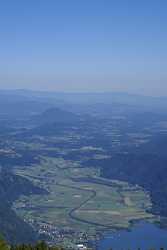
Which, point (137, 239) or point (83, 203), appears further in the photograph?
point (83, 203)

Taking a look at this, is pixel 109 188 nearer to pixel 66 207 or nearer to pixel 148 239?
pixel 66 207

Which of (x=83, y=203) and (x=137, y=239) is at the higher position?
(x=137, y=239)

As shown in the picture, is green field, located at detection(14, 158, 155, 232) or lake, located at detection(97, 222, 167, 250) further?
green field, located at detection(14, 158, 155, 232)

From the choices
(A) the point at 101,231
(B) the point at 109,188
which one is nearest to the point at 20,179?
(B) the point at 109,188

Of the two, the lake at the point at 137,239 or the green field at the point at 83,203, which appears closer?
the lake at the point at 137,239
